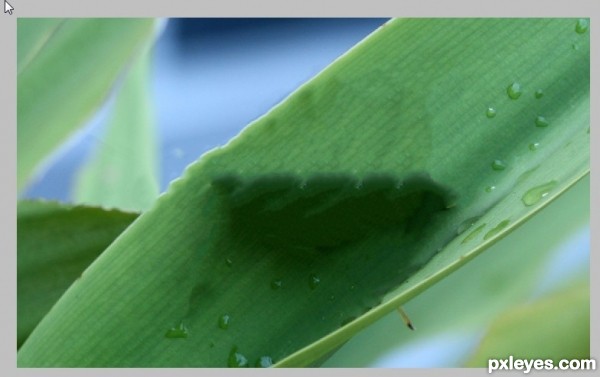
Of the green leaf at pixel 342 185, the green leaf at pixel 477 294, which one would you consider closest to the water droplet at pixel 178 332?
the green leaf at pixel 342 185

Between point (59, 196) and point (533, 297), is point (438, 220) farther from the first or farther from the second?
point (59, 196)

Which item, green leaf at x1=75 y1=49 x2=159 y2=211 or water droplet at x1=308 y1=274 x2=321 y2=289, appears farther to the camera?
green leaf at x1=75 y1=49 x2=159 y2=211

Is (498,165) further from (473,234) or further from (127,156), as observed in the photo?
(127,156)

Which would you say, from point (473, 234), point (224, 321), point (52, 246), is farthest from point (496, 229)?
point (52, 246)

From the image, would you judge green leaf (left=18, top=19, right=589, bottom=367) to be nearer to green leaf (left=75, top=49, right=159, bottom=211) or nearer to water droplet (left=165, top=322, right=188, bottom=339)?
water droplet (left=165, top=322, right=188, bottom=339)

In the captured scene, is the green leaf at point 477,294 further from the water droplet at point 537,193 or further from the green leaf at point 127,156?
the green leaf at point 127,156
